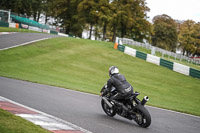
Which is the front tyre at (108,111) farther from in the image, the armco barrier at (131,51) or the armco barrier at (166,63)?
the armco barrier at (131,51)

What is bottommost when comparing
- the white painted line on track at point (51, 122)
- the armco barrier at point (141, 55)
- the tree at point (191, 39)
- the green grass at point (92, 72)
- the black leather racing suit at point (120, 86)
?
the green grass at point (92, 72)

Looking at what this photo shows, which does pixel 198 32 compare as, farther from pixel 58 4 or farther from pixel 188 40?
pixel 58 4

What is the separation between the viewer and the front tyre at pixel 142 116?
7.75m

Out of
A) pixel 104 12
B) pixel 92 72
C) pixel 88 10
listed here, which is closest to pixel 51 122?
pixel 92 72

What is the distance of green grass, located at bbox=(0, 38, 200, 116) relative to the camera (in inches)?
650

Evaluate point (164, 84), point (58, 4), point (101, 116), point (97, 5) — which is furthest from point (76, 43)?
point (58, 4)

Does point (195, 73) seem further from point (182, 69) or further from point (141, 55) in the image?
point (141, 55)

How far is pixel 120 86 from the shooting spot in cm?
848

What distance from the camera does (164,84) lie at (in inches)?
827

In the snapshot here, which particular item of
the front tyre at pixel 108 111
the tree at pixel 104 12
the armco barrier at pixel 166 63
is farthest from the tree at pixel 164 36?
the front tyre at pixel 108 111

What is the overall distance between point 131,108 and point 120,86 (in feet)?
2.45

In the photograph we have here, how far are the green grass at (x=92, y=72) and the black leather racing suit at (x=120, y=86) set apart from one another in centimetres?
516

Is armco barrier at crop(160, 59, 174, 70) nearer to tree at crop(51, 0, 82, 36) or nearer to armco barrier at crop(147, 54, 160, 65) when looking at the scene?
armco barrier at crop(147, 54, 160, 65)

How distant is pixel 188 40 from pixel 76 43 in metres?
44.4
